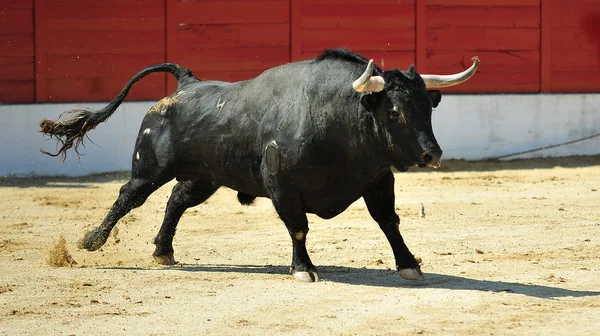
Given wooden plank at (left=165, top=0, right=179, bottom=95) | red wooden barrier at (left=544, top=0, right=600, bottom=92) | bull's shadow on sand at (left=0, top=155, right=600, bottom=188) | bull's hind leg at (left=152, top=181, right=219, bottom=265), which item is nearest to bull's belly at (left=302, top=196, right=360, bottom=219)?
bull's hind leg at (left=152, top=181, right=219, bottom=265)

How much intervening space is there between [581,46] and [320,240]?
23.9ft

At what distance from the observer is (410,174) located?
1277 centimetres

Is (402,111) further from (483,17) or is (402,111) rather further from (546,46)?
(546,46)

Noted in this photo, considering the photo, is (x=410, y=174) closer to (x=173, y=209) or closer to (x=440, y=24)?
(x=440, y=24)

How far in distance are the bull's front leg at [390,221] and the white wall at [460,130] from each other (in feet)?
21.2

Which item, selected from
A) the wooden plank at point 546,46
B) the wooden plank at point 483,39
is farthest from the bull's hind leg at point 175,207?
the wooden plank at point 546,46

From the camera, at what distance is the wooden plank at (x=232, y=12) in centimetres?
1398

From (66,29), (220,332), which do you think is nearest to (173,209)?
(220,332)

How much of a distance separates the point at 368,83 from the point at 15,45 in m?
7.86

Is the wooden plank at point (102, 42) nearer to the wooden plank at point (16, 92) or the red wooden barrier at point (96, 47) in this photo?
the red wooden barrier at point (96, 47)

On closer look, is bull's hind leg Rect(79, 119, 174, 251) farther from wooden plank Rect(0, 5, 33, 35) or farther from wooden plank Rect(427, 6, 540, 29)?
wooden plank Rect(427, 6, 540, 29)

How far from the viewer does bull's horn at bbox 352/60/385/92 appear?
6.64m

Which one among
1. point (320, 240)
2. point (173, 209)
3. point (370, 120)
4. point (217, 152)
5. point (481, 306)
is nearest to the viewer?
point (481, 306)

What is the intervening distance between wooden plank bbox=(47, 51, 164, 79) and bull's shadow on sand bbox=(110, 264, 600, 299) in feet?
20.8
